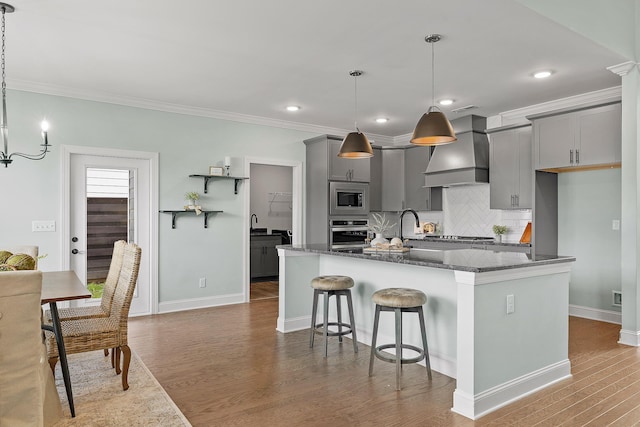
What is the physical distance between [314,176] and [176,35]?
3.36 m

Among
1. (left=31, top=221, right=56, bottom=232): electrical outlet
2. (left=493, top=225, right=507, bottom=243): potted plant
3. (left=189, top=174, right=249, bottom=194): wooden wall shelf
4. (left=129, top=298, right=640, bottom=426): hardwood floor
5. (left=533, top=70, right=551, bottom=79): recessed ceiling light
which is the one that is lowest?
(left=129, top=298, right=640, bottom=426): hardwood floor

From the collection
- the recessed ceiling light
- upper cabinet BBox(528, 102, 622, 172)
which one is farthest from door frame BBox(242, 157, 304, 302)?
the recessed ceiling light

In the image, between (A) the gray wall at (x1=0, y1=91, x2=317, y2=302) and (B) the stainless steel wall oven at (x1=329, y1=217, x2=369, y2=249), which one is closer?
(A) the gray wall at (x1=0, y1=91, x2=317, y2=302)

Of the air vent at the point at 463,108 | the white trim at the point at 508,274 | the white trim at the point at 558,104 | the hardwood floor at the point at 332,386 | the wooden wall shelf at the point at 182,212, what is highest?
the air vent at the point at 463,108

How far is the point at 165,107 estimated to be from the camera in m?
5.32

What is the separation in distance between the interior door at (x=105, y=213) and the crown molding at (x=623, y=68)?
4998 mm

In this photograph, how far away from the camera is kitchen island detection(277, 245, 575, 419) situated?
261 centimetres

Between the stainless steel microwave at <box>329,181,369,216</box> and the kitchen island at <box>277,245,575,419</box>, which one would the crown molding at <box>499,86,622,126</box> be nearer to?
the stainless steel microwave at <box>329,181,369,216</box>

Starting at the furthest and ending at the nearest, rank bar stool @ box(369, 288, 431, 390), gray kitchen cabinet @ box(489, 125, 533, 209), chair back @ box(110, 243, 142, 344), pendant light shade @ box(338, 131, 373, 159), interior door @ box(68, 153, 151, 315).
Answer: gray kitchen cabinet @ box(489, 125, 533, 209)
interior door @ box(68, 153, 151, 315)
pendant light shade @ box(338, 131, 373, 159)
bar stool @ box(369, 288, 431, 390)
chair back @ box(110, 243, 142, 344)

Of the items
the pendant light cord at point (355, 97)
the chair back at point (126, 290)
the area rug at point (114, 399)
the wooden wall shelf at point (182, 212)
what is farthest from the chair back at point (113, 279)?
the pendant light cord at point (355, 97)

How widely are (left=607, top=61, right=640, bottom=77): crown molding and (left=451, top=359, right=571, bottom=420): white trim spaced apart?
2685 millimetres

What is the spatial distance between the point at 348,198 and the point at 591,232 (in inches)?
122

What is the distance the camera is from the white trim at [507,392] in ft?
8.47

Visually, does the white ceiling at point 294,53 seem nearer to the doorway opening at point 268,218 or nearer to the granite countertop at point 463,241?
the granite countertop at point 463,241
